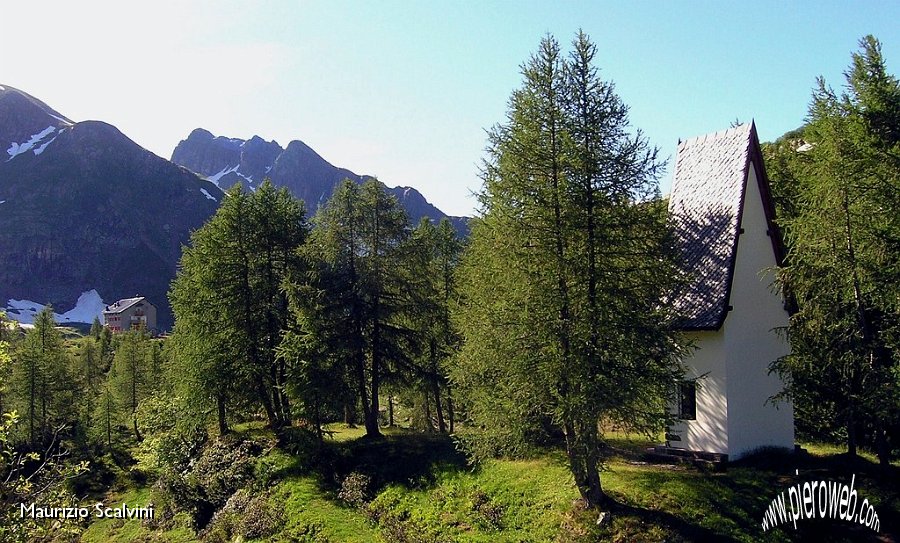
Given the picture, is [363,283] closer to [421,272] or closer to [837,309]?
[421,272]

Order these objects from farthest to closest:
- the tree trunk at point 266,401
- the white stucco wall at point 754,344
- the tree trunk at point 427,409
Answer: the tree trunk at point 427,409 < the tree trunk at point 266,401 < the white stucco wall at point 754,344

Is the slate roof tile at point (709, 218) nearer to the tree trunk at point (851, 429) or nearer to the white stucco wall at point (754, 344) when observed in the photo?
the white stucco wall at point (754, 344)

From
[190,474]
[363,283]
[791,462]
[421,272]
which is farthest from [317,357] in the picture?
[791,462]

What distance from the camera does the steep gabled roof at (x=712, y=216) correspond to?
18.3m

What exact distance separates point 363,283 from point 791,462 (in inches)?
661

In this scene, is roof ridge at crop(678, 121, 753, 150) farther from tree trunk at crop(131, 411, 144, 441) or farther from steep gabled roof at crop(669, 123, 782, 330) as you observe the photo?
tree trunk at crop(131, 411, 144, 441)

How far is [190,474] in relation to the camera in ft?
88.8

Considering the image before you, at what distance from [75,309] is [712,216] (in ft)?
700

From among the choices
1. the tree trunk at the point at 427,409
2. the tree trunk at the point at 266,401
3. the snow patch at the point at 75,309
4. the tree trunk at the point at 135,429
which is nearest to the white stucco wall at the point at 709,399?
the tree trunk at the point at 427,409

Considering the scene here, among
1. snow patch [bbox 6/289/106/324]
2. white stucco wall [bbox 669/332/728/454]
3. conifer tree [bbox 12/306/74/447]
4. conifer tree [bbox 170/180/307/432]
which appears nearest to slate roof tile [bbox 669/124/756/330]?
white stucco wall [bbox 669/332/728/454]

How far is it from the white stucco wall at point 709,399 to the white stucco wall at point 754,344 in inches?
6.9

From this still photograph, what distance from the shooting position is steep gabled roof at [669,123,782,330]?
1834 centimetres

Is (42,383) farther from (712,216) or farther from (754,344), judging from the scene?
(754,344)

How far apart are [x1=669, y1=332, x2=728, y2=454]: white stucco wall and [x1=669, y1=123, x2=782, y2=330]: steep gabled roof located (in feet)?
2.34
